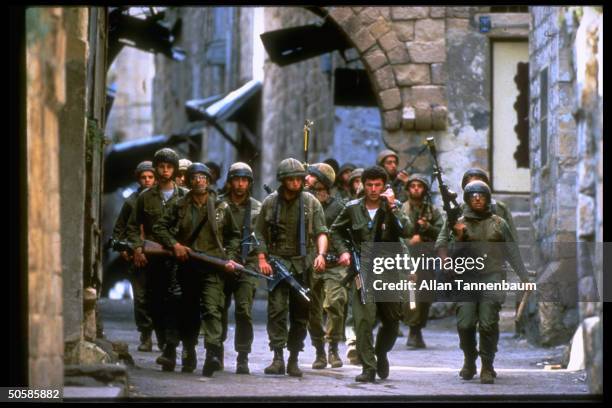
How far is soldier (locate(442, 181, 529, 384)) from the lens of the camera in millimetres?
13070

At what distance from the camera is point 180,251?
13.1 metres

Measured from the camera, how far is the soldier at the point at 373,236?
13.0 metres

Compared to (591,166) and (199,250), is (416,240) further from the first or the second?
(591,166)

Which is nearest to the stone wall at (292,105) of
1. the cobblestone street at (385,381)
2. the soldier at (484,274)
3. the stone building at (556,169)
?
the stone building at (556,169)

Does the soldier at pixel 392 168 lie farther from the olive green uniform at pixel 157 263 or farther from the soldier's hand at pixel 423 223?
the olive green uniform at pixel 157 263

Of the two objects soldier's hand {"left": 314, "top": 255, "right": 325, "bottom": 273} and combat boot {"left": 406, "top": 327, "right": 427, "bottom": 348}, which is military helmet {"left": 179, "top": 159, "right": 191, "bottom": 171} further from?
soldier's hand {"left": 314, "top": 255, "right": 325, "bottom": 273}

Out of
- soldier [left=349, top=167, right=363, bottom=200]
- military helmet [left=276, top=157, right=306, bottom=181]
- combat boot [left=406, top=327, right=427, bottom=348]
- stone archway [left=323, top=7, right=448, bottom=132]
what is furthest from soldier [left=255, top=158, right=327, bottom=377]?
stone archway [left=323, top=7, right=448, bottom=132]

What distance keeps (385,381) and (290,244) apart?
1.37m

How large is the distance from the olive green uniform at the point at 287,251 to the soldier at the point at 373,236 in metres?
0.28

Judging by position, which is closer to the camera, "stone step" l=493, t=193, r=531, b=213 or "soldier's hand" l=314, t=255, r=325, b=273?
"soldier's hand" l=314, t=255, r=325, b=273

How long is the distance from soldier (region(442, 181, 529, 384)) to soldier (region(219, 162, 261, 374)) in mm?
1657

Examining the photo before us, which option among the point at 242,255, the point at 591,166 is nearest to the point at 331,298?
the point at 242,255

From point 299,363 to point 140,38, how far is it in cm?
1183

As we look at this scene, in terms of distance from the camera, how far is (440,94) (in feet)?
67.1
